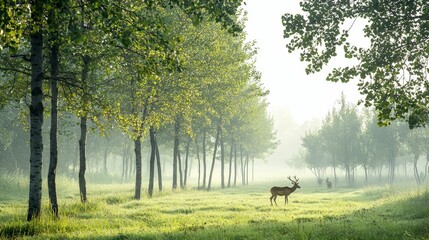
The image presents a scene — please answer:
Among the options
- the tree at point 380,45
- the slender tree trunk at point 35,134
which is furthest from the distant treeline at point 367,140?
the slender tree trunk at point 35,134

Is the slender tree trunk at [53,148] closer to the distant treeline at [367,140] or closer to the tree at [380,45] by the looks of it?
the tree at [380,45]

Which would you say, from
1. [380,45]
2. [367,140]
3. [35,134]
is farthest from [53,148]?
[367,140]

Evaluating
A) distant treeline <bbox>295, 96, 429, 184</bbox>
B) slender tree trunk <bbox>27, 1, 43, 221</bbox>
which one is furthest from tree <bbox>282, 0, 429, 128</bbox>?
distant treeline <bbox>295, 96, 429, 184</bbox>

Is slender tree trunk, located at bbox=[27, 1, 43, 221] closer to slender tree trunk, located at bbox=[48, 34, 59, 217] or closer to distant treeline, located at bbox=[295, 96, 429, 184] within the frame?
slender tree trunk, located at bbox=[48, 34, 59, 217]

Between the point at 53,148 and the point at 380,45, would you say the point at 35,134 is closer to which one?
the point at 53,148

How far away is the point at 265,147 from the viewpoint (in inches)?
2552

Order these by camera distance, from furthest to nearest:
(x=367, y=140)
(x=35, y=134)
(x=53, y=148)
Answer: (x=367, y=140)
(x=53, y=148)
(x=35, y=134)

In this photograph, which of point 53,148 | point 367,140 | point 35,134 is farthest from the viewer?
point 367,140

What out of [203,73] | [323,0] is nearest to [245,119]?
[203,73]

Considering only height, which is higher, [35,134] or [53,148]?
[35,134]

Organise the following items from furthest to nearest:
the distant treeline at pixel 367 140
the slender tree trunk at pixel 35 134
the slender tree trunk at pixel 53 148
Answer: the distant treeline at pixel 367 140
the slender tree trunk at pixel 53 148
the slender tree trunk at pixel 35 134

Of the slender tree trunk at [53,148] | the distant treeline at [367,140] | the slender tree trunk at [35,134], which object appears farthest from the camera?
the distant treeline at [367,140]

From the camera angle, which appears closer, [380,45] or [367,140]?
[380,45]

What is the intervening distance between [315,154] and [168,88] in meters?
46.7
